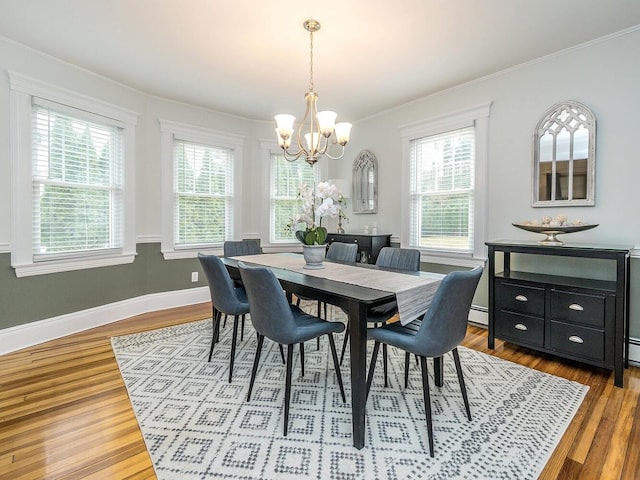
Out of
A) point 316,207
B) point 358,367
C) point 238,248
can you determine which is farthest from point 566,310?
point 238,248

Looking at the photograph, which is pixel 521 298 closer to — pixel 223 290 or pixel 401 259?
pixel 401 259

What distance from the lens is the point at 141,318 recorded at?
3900 millimetres

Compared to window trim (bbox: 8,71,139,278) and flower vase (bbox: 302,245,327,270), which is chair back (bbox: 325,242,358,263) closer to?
flower vase (bbox: 302,245,327,270)

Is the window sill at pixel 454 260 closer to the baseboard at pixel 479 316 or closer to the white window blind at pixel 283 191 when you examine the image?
the baseboard at pixel 479 316

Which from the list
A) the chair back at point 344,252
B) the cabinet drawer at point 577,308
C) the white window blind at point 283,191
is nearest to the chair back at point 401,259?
the chair back at point 344,252

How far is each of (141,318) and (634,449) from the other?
4.30m

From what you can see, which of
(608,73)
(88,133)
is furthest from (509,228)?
(88,133)

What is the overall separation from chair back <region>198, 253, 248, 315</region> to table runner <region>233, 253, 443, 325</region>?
1.56ft

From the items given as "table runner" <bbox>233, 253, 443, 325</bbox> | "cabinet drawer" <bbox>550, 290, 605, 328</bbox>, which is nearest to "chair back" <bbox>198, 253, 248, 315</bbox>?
"table runner" <bbox>233, 253, 443, 325</bbox>

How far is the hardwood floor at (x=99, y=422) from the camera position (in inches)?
62.4

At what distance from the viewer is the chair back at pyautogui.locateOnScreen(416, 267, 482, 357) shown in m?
1.68

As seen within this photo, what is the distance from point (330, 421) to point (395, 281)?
3.04 feet

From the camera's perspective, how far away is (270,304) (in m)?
1.91

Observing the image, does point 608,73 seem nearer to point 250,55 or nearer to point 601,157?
point 601,157
